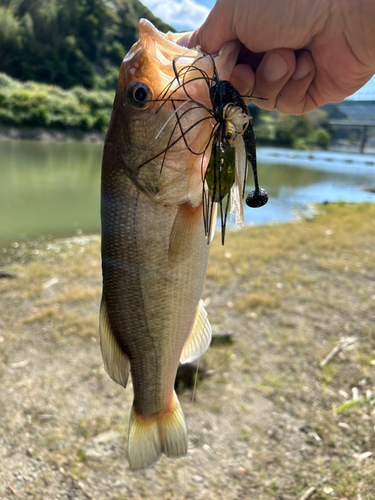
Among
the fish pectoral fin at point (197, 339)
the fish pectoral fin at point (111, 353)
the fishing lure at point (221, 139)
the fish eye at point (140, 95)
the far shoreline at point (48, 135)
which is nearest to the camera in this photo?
the fishing lure at point (221, 139)

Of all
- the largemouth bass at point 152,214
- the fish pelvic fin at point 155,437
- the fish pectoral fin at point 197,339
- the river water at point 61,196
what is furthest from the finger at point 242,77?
the river water at point 61,196

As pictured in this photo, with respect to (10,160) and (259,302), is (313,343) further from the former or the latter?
(10,160)

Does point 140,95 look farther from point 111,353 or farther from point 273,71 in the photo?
point 111,353

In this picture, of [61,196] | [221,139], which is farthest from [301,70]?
[61,196]

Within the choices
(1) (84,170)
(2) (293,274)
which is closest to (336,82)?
(2) (293,274)

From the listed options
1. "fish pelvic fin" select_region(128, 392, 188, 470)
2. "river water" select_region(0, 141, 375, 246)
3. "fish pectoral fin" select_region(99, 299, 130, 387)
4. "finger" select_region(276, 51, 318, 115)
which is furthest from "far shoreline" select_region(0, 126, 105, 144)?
"fish pelvic fin" select_region(128, 392, 188, 470)

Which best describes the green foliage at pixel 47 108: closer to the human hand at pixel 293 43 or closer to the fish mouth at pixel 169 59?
the human hand at pixel 293 43
